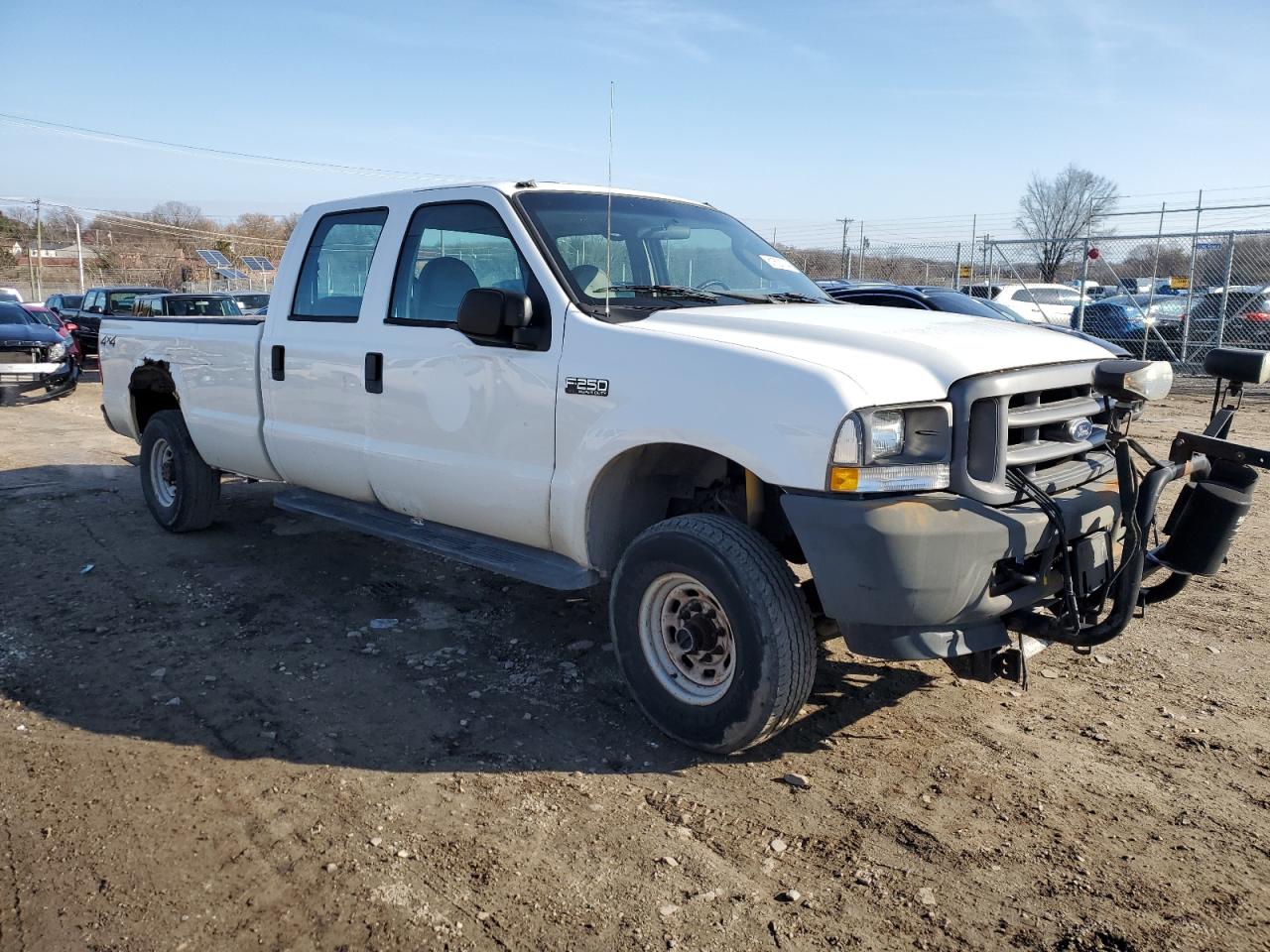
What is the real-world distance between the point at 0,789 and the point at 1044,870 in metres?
3.50

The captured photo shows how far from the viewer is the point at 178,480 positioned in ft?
22.3

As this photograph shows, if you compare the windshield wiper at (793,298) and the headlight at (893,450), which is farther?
the windshield wiper at (793,298)

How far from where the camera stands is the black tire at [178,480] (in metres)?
6.75

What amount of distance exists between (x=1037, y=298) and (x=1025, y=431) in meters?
20.4

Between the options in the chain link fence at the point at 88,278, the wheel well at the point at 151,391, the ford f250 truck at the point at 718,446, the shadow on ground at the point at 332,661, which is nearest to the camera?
the ford f250 truck at the point at 718,446

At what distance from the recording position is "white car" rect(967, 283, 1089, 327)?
21078 millimetres

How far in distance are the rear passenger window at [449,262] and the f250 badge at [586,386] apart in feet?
1.83

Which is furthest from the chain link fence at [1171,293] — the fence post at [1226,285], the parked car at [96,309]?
the parked car at [96,309]

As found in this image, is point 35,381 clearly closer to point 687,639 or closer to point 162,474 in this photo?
point 162,474

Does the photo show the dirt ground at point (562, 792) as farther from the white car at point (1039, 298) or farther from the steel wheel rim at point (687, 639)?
the white car at point (1039, 298)

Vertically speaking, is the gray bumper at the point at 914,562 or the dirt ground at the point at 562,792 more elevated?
the gray bumper at the point at 914,562

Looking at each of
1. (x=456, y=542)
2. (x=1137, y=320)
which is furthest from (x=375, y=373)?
(x=1137, y=320)

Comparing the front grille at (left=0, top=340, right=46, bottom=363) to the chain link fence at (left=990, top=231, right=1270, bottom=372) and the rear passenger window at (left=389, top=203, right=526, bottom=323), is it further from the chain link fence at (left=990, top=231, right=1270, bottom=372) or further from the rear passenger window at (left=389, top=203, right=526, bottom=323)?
the chain link fence at (left=990, top=231, right=1270, bottom=372)

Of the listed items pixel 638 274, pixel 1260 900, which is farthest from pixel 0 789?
pixel 1260 900
